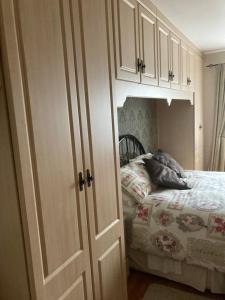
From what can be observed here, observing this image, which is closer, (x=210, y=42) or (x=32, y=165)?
(x=32, y=165)

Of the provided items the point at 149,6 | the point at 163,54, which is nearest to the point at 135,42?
the point at 149,6

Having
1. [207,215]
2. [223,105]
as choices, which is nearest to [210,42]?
[223,105]

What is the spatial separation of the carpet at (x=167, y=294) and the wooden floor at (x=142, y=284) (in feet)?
0.13

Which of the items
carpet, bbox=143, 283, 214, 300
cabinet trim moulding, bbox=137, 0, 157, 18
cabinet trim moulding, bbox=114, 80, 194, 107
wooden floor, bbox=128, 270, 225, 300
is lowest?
wooden floor, bbox=128, 270, 225, 300

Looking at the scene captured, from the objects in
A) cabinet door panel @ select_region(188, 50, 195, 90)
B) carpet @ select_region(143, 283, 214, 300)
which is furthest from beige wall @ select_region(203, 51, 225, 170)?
carpet @ select_region(143, 283, 214, 300)

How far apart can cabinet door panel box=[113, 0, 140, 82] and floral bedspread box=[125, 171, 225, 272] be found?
1.12 m

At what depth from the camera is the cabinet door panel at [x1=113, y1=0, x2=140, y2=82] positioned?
1.66 m

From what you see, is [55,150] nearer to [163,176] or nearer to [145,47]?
[145,47]

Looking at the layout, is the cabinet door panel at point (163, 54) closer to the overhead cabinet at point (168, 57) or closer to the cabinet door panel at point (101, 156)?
the overhead cabinet at point (168, 57)

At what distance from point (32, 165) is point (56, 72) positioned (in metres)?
0.41

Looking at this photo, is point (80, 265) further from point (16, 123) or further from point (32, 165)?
point (16, 123)

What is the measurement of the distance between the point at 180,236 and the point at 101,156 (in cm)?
108

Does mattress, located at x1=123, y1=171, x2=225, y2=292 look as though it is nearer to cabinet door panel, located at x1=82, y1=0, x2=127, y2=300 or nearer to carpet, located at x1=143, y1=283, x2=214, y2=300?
carpet, located at x1=143, y1=283, x2=214, y2=300

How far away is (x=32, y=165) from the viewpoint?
0.95m
